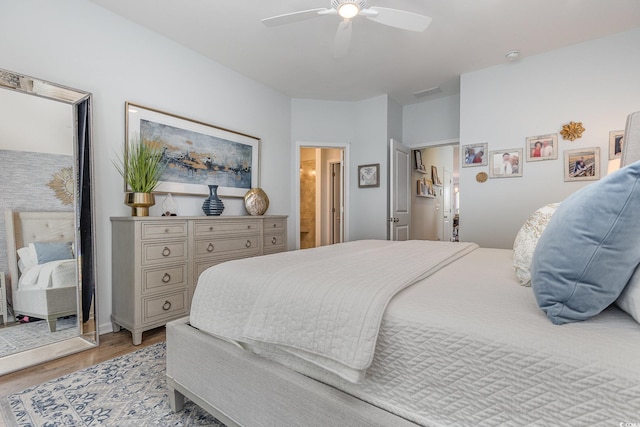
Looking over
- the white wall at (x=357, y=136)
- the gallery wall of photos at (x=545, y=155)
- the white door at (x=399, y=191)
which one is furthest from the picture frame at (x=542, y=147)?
the white wall at (x=357, y=136)

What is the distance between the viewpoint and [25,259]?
1.87 m

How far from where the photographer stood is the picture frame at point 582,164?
9.39 ft

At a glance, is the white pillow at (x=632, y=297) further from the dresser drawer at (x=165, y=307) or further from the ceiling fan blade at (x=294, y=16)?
A: the dresser drawer at (x=165, y=307)

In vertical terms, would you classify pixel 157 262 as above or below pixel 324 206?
below

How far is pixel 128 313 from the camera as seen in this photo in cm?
220

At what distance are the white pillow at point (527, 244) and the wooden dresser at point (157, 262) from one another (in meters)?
2.30

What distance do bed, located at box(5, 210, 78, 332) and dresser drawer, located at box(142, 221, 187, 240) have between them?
0.48m

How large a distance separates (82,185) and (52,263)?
1.88 feet

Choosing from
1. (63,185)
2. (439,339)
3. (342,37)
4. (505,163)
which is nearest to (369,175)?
(505,163)

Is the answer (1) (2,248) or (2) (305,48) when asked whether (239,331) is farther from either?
(2) (305,48)

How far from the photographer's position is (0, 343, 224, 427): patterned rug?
133 cm

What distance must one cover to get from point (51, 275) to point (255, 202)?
181 centimetres

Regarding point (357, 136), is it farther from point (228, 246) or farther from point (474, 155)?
point (228, 246)

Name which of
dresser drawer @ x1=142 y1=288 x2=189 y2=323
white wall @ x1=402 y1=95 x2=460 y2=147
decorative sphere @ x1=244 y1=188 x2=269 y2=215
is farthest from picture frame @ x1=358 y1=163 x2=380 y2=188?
dresser drawer @ x1=142 y1=288 x2=189 y2=323
